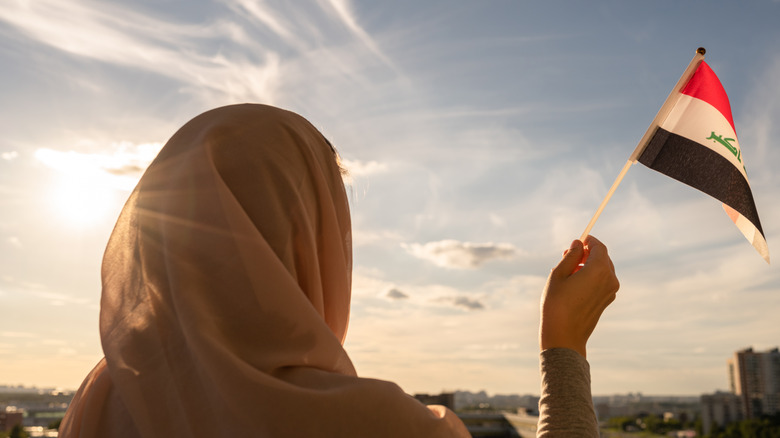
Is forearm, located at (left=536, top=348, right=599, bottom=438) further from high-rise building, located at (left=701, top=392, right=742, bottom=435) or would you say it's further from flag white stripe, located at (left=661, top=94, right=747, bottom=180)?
high-rise building, located at (left=701, top=392, right=742, bottom=435)

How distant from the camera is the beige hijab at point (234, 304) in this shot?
975mm

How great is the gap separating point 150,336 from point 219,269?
0.60 feet

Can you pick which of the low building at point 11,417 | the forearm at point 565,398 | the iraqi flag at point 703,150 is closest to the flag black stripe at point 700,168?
the iraqi flag at point 703,150

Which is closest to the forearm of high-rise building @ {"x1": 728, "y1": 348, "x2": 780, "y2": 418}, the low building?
the low building

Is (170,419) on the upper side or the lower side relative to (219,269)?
lower

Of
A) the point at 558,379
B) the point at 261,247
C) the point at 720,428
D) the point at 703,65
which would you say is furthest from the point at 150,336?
the point at 720,428

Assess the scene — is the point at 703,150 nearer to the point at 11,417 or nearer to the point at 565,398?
the point at 565,398

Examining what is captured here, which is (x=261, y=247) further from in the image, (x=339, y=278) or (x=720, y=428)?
(x=720, y=428)

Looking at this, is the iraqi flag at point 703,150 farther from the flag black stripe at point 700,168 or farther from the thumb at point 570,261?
the thumb at point 570,261

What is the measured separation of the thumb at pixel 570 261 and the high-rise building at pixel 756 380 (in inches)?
5107

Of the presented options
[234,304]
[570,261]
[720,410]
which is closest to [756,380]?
[720,410]

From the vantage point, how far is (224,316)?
3.55 feet

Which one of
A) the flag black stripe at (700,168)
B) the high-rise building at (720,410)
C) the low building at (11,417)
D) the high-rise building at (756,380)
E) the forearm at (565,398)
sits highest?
the high-rise building at (756,380)

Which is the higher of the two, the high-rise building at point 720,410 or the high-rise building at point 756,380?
the high-rise building at point 756,380
